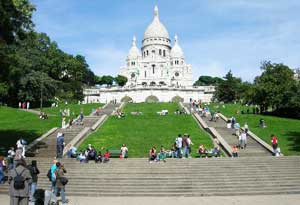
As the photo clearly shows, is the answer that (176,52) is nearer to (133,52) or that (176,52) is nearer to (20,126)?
(133,52)

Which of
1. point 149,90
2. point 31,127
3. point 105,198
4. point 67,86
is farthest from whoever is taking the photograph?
point 149,90

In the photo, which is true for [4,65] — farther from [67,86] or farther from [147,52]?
[147,52]

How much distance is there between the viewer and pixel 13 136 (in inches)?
1156

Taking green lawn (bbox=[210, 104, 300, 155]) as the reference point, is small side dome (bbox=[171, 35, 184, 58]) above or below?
above

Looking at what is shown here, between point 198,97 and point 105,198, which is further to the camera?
point 198,97

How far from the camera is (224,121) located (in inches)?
1473

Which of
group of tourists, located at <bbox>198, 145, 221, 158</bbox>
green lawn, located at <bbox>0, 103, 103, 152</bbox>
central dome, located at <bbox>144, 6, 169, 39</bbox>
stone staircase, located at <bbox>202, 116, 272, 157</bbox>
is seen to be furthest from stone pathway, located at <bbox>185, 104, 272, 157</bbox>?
central dome, located at <bbox>144, 6, 169, 39</bbox>

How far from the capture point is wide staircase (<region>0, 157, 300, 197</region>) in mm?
16984

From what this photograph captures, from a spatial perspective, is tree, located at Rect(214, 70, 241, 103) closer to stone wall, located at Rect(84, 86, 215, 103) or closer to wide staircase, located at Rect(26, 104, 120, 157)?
stone wall, located at Rect(84, 86, 215, 103)

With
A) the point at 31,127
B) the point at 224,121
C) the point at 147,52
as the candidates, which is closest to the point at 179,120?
the point at 224,121

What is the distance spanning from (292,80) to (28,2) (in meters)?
33.8

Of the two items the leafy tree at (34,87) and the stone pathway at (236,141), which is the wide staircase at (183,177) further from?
the leafy tree at (34,87)

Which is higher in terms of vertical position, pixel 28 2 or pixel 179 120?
pixel 28 2

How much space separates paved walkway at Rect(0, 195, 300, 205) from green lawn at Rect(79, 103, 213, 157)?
902 cm
